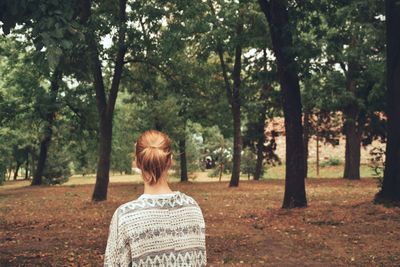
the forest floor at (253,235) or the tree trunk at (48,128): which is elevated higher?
the tree trunk at (48,128)

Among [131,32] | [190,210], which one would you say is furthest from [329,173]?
[190,210]

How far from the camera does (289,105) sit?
17.5 meters

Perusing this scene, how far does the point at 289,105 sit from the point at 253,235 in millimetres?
5513

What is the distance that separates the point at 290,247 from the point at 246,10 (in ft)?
70.6

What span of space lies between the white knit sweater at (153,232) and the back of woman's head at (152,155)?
17cm

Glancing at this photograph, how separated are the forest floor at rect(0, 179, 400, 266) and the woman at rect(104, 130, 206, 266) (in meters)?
6.97

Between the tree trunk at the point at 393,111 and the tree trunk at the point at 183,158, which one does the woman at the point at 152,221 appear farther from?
the tree trunk at the point at 183,158

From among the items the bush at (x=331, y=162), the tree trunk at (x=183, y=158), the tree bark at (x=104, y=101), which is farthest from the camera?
the bush at (x=331, y=162)

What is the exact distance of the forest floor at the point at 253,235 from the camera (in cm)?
1078

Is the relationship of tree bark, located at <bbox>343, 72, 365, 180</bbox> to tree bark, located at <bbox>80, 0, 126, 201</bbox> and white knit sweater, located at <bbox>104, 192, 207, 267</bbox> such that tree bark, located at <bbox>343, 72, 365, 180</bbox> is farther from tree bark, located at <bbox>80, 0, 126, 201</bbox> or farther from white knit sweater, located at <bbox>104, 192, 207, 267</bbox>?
white knit sweater, located at <bbox>104, 192, 207, 267</bbox>

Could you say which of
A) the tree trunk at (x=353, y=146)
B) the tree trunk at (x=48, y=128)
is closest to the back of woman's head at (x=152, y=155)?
the tree trunk at (x=48, y=128)

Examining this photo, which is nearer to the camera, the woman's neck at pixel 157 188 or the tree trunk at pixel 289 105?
the woman's neck at pixel 157 188

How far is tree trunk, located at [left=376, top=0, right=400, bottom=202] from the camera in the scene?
1652 cm

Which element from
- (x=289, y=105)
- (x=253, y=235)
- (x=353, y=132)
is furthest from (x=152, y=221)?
(x=353, y=132)
